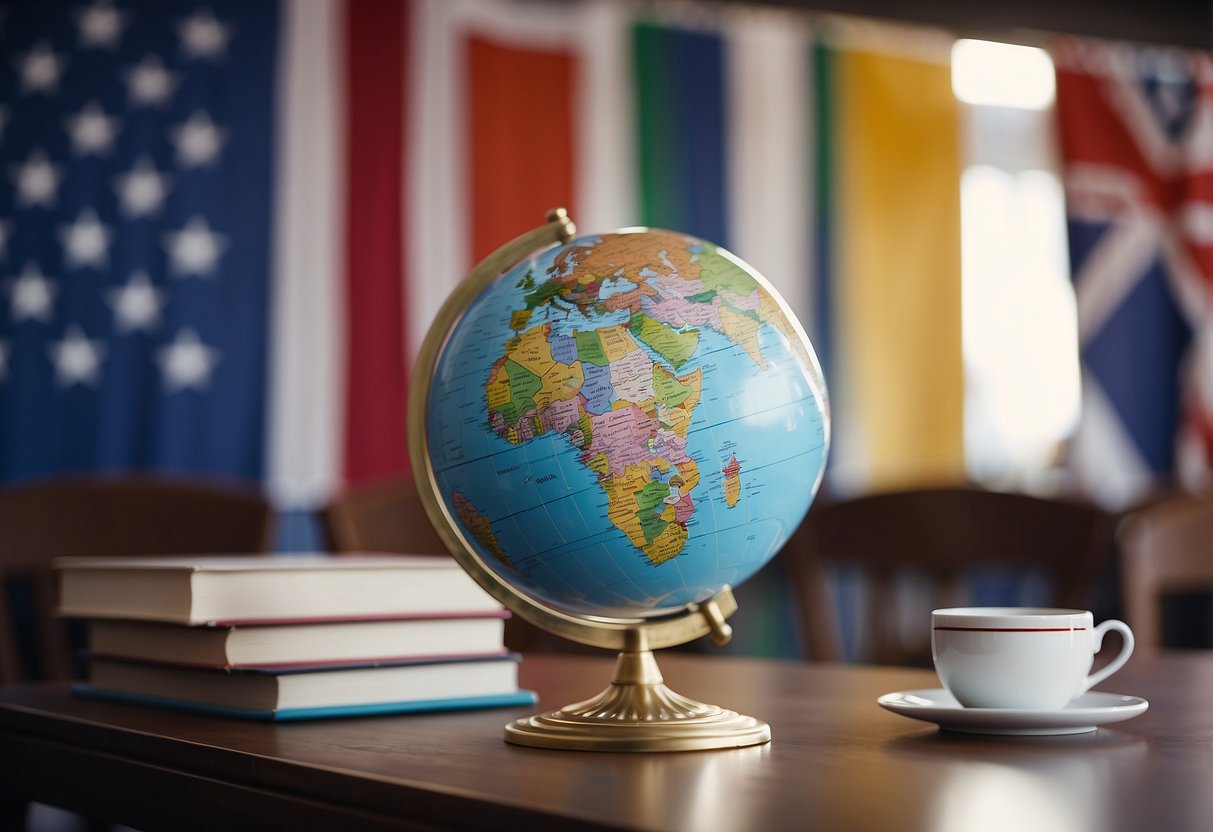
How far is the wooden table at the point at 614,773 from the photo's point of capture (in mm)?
669

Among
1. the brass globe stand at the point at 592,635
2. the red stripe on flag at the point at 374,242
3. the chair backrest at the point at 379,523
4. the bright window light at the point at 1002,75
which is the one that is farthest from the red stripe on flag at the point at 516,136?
the brass globe stand at the point at 592,635

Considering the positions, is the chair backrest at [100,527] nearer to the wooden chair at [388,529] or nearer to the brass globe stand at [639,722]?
the wooden chair at [388,529]

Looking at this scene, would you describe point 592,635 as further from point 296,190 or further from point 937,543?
point 296,190

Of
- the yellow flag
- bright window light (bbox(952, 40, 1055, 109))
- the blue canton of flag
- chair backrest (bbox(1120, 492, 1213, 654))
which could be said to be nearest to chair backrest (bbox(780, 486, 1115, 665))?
chair backrest (bbox(1120, 492, 1213, 654))

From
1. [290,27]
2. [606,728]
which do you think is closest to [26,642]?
[290,27]

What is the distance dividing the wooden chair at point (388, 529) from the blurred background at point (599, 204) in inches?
64.8

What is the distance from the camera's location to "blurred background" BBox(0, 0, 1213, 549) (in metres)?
3.76

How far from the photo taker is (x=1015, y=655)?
917 mm

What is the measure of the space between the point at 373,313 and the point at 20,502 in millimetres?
2098

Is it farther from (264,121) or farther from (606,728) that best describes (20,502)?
(264,121)

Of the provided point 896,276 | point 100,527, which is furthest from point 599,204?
point 100,527

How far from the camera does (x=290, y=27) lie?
4039 mm

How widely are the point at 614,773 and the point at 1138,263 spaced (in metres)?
4.76

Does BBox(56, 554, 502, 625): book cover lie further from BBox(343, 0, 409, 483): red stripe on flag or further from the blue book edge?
BBox(343, 0, 409, 483): red stripe on flag
